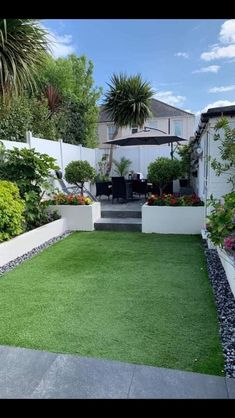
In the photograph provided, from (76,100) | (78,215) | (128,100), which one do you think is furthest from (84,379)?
(128,100)

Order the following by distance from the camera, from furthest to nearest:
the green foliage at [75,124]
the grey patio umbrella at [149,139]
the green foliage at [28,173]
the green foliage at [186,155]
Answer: the green foliage at [75,124]
the green foliage at [186,155]
the grey patio umbrella at [149,139]
the green foliage at [28,173]

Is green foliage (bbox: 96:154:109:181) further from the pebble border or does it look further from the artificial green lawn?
the artificial green lawn

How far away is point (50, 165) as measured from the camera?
23.8 ft

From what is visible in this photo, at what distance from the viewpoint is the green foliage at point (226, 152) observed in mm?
5449

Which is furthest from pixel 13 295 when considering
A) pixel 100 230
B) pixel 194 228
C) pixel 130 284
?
pixel 194 228

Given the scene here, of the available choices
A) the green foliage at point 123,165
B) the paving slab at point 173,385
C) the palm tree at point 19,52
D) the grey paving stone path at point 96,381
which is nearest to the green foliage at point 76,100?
the green foliage at point 123,165

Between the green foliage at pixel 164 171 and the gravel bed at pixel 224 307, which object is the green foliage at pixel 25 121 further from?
the gravel bed at pixel 224 307

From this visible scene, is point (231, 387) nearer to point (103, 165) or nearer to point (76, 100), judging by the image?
point (103, 165)

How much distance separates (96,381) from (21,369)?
666 mm

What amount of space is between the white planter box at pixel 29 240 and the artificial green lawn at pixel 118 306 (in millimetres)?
366

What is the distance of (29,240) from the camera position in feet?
20.7

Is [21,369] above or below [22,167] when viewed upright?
below

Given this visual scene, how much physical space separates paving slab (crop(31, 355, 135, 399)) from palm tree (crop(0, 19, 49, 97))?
15.6 feet

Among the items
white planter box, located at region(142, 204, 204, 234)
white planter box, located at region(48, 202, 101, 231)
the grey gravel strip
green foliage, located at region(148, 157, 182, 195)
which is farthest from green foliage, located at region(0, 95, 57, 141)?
white planter box, located at region(142, 204, 204, 234)
